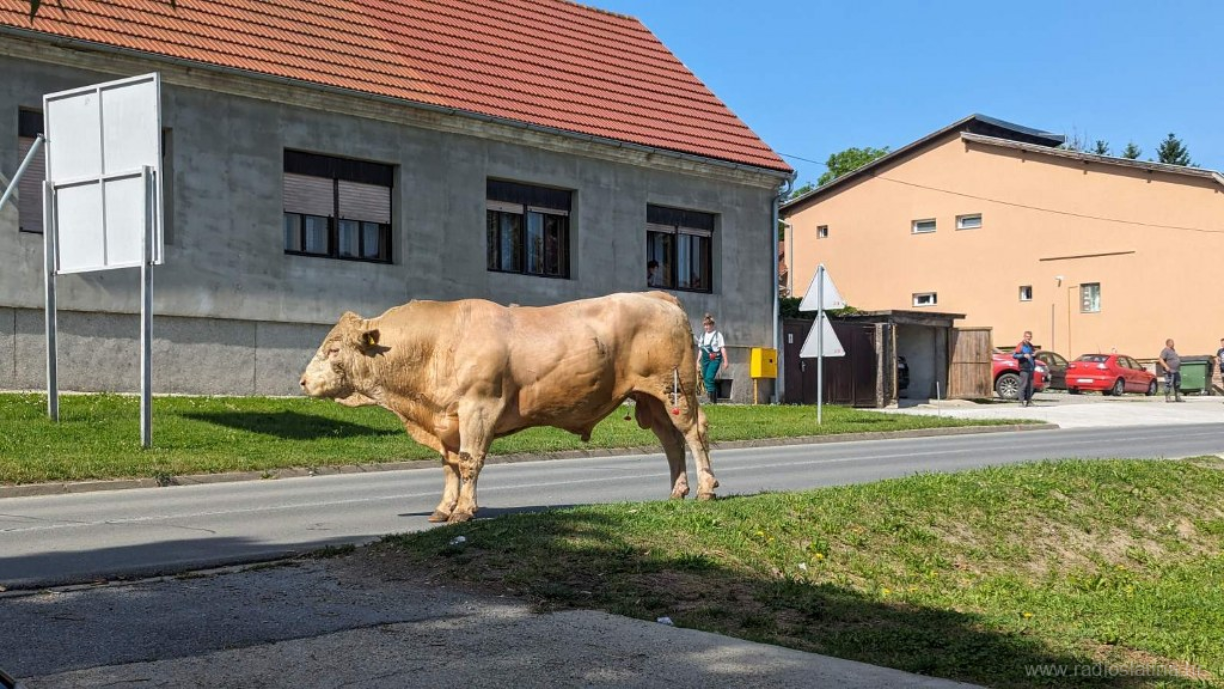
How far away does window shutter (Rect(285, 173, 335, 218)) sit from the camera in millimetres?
25719

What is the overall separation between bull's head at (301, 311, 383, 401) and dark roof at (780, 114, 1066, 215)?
47700mm

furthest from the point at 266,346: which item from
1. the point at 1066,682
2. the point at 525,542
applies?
the point at 1066,682

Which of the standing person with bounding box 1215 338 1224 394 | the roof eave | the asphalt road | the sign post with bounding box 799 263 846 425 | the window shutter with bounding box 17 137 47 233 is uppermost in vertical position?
the roof eave

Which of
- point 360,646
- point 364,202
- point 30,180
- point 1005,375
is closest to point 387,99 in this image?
point 364,202

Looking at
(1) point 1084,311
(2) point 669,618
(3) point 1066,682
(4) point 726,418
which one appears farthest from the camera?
(1) point 1084,311

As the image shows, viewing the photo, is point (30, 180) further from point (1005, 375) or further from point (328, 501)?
point (1005, 375)

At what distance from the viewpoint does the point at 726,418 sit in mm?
27609

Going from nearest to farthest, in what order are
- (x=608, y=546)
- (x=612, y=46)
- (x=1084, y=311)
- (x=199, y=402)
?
(x=608, y=546)
(x=199, y=402)
(x=612, y=46)
(x=1084, y=311)

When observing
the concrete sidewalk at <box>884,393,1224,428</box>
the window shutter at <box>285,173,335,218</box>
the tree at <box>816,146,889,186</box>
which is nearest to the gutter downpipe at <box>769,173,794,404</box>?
the concrete sidewalk at <box>884,393,1224,428</box>

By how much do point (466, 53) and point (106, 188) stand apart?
13.2 meters

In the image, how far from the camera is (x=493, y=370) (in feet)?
35.0

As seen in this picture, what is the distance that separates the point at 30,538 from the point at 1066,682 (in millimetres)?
8142

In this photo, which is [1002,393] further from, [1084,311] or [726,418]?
[726,418]

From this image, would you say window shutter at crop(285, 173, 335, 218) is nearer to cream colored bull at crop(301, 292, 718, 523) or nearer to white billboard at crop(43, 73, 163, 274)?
white billboard at crop(43, 73, 163, 274)
